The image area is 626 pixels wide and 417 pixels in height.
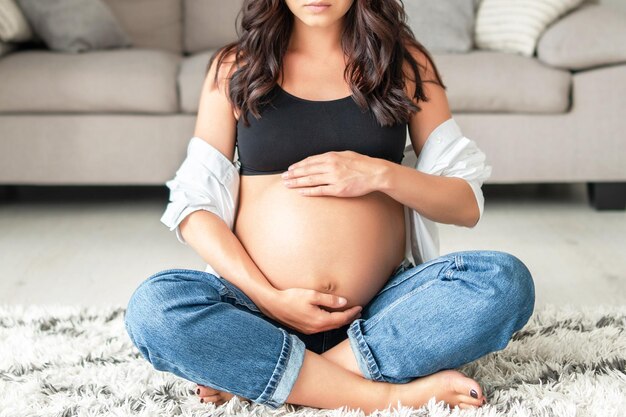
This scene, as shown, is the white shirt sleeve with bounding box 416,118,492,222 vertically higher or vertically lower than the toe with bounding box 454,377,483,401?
higher

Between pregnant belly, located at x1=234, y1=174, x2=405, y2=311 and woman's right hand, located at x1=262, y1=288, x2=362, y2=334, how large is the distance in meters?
0.03

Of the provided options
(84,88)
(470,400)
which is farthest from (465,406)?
(84,88)

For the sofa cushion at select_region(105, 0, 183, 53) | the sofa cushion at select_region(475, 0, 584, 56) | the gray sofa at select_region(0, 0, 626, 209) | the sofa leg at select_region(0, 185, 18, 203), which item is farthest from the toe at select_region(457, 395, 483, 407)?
the sofa cushion at select_region(105, 0, 183, 53)

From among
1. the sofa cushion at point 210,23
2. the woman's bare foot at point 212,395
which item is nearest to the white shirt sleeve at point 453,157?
the woman's bare foot at point 212,395

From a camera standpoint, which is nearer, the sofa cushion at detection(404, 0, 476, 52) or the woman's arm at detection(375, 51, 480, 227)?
the woman's arm at detection(375, 51, 480, 227)

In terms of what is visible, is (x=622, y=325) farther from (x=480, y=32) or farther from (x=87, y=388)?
(x=480, y=32)

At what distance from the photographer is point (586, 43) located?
2842 millimetres

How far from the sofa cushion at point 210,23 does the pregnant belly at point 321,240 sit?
2197mm

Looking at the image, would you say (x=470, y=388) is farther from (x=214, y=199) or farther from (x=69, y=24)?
(x=69, y=24)

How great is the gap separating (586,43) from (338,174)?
1.83 metres

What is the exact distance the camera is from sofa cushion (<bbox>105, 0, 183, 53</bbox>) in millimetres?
3523

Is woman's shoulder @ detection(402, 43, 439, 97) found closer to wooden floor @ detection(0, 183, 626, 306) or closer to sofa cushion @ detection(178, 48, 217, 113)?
wooden floor @ detection(0, 183, 626, 306)

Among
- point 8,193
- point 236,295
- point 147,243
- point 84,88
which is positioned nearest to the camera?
point 236,295

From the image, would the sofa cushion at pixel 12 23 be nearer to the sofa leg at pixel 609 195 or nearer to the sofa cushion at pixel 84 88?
the sofa cushion at pixel 84 88
